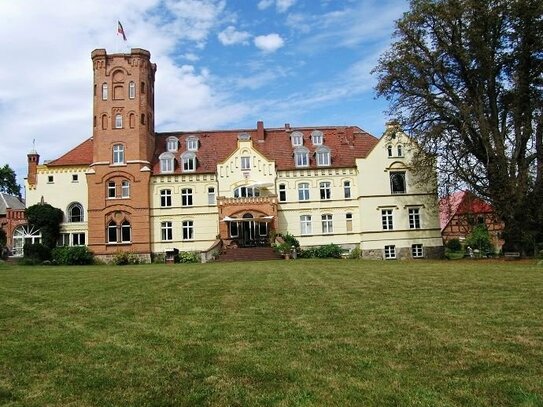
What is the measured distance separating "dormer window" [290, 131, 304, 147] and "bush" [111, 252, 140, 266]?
54.1 feet

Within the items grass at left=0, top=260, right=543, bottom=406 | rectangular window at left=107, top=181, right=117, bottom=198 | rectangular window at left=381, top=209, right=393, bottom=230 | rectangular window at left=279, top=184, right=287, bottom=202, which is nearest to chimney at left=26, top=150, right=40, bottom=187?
rectangular window at left=107, top=181, right=117, bottom=198

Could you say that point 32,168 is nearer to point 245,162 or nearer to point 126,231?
point 126,231

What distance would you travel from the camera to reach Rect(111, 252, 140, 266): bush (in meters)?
41.2

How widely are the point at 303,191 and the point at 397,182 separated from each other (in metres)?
7.66

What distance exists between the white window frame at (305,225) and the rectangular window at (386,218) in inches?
234

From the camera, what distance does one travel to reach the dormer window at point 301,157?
4444 cm

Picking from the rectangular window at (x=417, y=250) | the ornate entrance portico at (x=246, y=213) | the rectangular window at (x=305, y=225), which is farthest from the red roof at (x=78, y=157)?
the rectangular window at (x=417, y=250)

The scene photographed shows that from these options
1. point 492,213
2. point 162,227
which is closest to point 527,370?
point 492,213

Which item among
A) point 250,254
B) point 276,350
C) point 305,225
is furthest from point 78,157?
point 276,350

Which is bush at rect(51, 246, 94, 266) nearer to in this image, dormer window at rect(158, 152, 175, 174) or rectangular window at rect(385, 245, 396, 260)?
dormer window at rect(158, 152, 175, 174)

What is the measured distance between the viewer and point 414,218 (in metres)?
42.8

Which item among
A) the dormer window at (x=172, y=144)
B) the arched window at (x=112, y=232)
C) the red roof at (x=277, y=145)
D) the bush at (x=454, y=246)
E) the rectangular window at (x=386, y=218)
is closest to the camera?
the rectangular window at (x=386, y=218)

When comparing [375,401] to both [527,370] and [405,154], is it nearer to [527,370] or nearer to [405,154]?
[527,370]

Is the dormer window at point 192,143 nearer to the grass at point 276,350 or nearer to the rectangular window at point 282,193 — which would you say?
the rectangular window at point 282,193
